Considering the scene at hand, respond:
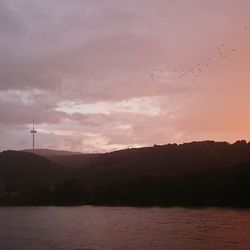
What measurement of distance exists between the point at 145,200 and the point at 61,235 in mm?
82813

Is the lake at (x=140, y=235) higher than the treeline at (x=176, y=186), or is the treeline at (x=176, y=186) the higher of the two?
the treeline at (x=176, y=186)

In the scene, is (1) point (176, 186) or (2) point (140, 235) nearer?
(2) point (140, 235)

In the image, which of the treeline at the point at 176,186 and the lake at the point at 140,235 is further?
the treeline at the point at 176,186

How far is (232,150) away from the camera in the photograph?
190 m

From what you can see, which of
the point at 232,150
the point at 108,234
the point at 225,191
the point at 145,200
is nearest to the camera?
the point at 108,234

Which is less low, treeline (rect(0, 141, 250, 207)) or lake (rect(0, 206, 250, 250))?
treeline (rect(0, 141, 250, 207))

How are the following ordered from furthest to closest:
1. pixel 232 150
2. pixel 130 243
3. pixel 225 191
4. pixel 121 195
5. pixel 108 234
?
1. pixel 232 150
2. pixel 121 195
3. pixel 225 191
4. pixel 108 234
5. pixel 130 243

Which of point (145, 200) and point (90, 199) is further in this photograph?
point (90, 199)

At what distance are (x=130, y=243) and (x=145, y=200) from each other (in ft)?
313

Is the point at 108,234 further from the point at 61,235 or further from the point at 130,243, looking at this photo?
the point at 130,243

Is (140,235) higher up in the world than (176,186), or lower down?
lower down

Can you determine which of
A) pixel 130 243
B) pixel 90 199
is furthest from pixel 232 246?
pixel 90 199

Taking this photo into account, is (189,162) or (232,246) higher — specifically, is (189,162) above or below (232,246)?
above

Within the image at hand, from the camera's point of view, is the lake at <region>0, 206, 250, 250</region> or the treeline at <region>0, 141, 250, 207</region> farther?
the treeline at <region>0, 141, 250, 207</region>
